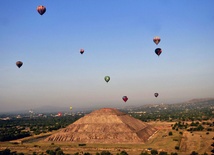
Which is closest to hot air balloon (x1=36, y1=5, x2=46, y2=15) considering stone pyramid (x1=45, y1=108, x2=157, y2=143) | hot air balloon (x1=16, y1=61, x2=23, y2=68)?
hot air balloon (x1=16, y1=61, x2=23, y2=68)

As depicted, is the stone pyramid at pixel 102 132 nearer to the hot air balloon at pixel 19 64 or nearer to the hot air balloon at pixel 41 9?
the hot air balloon at pixel 19 64

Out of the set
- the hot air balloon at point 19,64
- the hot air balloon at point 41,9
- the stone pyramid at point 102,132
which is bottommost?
the stone pyramid at point 102,132

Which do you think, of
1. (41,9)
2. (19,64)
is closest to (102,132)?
(19,64)

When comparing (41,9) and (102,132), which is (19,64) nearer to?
(41,9)

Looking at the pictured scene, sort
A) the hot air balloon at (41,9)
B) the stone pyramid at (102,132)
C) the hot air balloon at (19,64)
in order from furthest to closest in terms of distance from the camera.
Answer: the stone pyramid at (102,132), the hot air balloon at (19,64), the hot air balloon at (41,9)

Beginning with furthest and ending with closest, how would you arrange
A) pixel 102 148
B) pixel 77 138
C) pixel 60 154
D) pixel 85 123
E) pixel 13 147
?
1. pixel 85 123
2. pixel 77 138
3. pixel 13 147
4. pixel 102 148
5. pixel 60 154

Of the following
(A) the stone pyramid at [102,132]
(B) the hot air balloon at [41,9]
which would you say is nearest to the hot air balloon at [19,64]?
(B) the hot air balloon at [41,9]

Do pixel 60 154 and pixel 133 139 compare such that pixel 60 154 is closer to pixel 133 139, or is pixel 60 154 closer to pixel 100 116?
pixel 133 139

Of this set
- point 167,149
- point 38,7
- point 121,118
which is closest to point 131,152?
point 167,149
